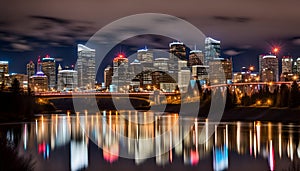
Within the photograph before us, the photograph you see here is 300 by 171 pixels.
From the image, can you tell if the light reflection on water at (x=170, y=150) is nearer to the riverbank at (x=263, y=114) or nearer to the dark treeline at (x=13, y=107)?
the dark treeline at (x=13, y=107)

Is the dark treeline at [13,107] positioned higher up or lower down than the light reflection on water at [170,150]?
higher up

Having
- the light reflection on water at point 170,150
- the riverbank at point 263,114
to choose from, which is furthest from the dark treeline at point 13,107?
the riverbank at point 263,114

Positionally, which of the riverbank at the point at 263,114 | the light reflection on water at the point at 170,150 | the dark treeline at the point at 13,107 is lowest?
the light reflection on water at the point at 170,150

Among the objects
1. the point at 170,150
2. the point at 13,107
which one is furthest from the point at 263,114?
the point at 170,150

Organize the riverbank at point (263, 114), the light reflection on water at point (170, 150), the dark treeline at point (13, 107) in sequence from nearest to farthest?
the light reflection on water at point (170, 150)
the riverbank at point (263, 114)
the dark treeline at point (13, 107)

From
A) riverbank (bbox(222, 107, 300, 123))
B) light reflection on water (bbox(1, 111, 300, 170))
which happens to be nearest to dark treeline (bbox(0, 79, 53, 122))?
light reflection on water (bbox(1, 111, 300, 170))

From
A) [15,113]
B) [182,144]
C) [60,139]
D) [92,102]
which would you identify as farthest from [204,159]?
[92,102]

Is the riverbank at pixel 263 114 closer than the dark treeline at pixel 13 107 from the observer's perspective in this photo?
Yes

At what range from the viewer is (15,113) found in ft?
243

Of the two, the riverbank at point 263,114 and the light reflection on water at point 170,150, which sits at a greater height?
the riverbank at point 263,114

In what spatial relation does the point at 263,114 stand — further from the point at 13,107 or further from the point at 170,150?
the point at 170,150

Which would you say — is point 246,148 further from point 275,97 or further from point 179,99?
point 179,99

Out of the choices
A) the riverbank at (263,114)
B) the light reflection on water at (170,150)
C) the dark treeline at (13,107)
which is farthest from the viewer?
the dark treeline at (13,107)

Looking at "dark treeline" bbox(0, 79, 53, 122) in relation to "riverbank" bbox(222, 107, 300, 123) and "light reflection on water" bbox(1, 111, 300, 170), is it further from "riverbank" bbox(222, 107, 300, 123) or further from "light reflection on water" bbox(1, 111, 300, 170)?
"riverbank" bbox(222, 107, 300, 123)
